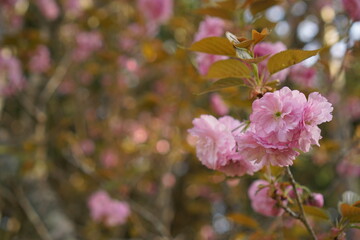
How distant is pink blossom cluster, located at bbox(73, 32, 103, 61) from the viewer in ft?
8.95

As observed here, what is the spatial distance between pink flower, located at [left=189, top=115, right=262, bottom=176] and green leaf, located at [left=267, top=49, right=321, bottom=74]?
4.8 inches

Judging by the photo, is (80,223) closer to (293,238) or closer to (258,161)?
(293,238)

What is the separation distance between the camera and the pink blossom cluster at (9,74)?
2.22 m

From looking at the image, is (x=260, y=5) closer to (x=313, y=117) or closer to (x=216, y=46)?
(x=216, y=46)

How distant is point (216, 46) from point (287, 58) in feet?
0.41

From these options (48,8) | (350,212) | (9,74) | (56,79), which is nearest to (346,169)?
(350,212)

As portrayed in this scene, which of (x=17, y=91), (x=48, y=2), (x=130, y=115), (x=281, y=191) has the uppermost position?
(x=281, y=191)

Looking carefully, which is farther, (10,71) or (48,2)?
(48,2)

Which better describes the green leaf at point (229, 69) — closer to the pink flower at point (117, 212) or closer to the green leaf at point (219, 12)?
the green leaf at point (219, 12)

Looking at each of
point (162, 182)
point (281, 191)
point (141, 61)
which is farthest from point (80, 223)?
point (281, 191)

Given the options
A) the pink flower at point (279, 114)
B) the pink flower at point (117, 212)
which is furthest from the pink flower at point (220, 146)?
the pink flower at point (117, 212)

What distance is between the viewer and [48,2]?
255 cm

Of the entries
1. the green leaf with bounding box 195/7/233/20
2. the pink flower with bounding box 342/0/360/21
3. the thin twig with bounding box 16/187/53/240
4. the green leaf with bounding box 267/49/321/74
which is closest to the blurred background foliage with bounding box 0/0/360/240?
the thin twig with bounding box 16/187/53/240

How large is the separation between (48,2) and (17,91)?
0.65m
